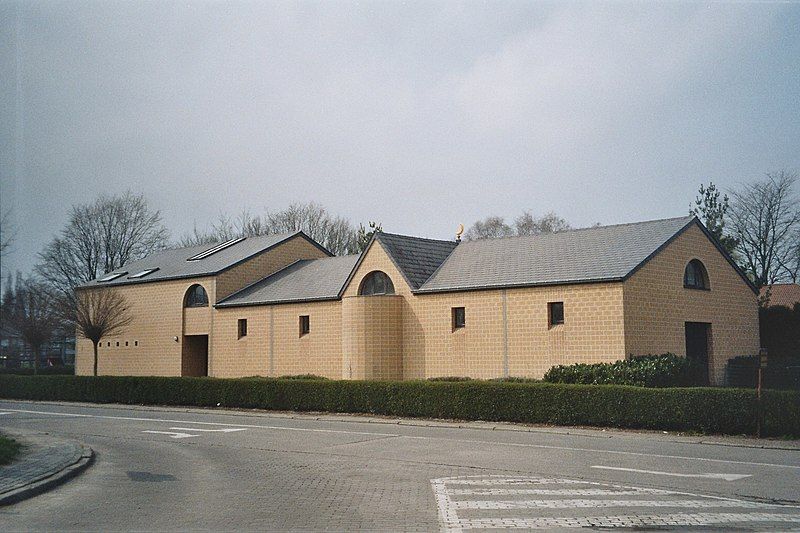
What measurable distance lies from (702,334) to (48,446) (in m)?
23.2

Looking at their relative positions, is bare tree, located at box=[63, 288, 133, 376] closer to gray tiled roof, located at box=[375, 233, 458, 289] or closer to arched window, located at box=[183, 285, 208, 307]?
arched window, located at box=[183, 285, 208, 307]

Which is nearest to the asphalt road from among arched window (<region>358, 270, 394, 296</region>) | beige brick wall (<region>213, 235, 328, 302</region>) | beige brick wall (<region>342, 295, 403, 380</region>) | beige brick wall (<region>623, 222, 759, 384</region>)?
beige brick wall (<region>623, 222, 759, 384</region>)

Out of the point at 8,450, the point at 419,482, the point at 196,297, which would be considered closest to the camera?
the point at 419,482

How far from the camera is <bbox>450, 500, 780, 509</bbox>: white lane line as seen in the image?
9.84m

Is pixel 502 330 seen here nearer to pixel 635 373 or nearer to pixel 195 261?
pixel 635 373

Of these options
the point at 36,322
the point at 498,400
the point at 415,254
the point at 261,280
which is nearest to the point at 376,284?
the point at 415,254

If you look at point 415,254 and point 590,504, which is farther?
point 415,254

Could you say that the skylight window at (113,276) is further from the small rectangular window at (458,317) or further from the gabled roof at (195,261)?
the small rectangular window at (458,317)

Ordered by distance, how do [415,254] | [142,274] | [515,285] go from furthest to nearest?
[142,274] < [415,254] < [515,285]

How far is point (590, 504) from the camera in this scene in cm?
998

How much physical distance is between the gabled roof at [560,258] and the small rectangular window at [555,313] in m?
0.87

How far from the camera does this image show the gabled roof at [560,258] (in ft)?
85.6

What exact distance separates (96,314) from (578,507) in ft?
114

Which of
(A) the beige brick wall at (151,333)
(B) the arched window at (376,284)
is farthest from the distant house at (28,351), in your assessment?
(B) the arched window at (376,284)
